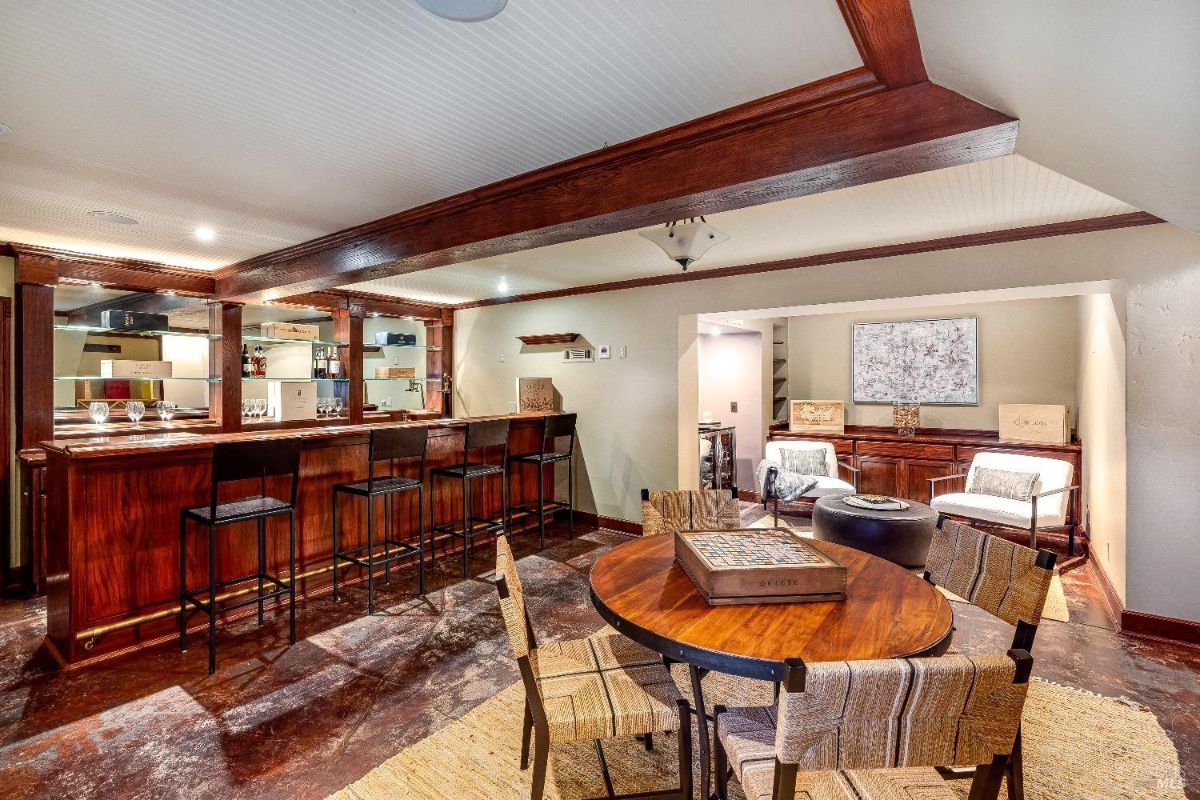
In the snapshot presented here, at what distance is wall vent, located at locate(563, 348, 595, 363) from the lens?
5.45 m

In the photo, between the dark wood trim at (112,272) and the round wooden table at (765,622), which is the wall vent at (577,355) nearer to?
the dark wood trim at (112,272)

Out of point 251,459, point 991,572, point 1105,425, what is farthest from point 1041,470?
point 251,459

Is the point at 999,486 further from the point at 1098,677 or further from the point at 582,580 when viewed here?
the point at 582,580

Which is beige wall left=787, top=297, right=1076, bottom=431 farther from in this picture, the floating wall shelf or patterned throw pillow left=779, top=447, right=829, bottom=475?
the floating wall shelf

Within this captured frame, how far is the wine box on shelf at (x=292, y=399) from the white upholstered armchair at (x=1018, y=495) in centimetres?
527

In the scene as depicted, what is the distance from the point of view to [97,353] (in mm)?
5695

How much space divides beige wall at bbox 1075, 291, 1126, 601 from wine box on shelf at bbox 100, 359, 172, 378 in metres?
6.52

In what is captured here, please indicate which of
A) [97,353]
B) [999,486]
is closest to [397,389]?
[97,353]

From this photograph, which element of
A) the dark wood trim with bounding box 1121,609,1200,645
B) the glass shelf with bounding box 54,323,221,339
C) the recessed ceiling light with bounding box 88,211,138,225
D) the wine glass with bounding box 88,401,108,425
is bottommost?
the dark wood trim with bounding box 1121,609,1200,645

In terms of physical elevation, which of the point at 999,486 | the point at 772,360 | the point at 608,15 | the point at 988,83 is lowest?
the point at 999,486

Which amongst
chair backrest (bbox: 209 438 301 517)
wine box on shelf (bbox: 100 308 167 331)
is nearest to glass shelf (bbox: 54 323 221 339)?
wine box on shelf (bbox: 100 308 167 331)

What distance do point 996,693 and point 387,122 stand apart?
7.68ft

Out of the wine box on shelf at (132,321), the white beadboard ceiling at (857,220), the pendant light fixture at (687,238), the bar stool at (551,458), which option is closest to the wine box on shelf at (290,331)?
the wine box on shelf at (132,321)

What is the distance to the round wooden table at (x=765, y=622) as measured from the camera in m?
1.33
